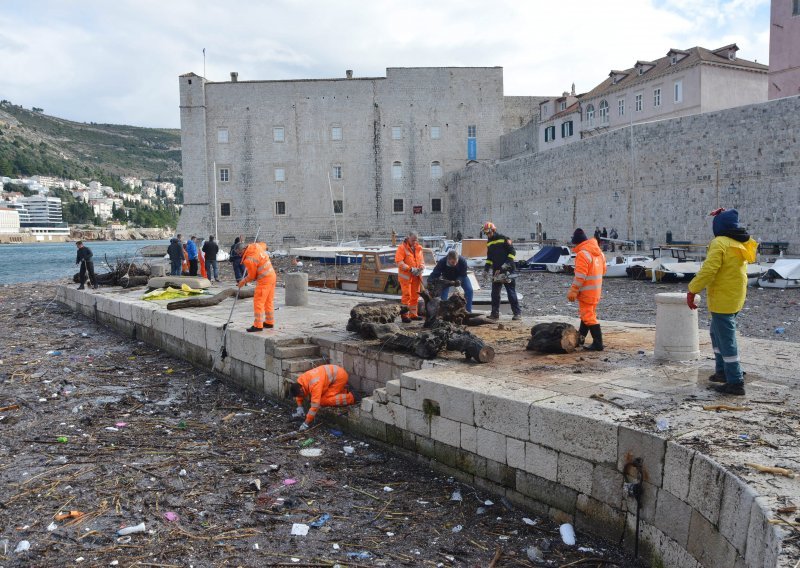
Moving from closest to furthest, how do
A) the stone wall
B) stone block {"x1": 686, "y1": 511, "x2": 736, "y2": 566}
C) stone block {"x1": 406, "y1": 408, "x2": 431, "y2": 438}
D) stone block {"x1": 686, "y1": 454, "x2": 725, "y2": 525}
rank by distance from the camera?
1. stone block {"x1": 686, "y1": 511, "x2": 736, "y2": 566}
2. stone block {"x1": 686, "y1": 454, "x2": 725, "y2": 525}
3. stone block {"x1": 406, "y1": 408, "x2": 431, "y2": 438}
4. the stone wall

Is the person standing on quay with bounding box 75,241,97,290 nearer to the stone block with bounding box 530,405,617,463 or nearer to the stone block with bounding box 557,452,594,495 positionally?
the stone block with bounding box 530,405,617,463

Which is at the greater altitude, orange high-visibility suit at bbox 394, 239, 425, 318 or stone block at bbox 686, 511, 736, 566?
orange high-visibility suit at bbox 394, 239, 425, 318

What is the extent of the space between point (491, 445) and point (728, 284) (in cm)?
218

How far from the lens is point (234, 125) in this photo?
45.7m

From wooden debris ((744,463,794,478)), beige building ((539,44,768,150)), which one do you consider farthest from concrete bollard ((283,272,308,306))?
beige building ((539,44,768,150))

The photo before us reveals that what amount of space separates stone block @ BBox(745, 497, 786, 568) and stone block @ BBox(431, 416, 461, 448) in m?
2.60

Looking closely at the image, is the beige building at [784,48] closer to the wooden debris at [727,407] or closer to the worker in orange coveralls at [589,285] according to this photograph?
the worker in orange coveralls at [589,285]

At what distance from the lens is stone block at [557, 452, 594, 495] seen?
162 inches

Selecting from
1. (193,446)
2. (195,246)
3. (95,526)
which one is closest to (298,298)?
(193,446)

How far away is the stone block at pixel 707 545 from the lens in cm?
304

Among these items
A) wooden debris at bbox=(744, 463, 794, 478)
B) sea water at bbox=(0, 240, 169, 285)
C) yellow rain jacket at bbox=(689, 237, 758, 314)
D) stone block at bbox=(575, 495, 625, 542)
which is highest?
yellow rain jacket at bbox=(689, 237, 758, 314)

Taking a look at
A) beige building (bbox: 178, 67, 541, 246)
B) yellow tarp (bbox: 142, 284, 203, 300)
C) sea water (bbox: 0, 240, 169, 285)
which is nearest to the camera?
yellow tarp (bbox: 142, 284, 203, 300)

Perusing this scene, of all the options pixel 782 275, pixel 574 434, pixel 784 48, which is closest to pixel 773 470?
pixel 574 434

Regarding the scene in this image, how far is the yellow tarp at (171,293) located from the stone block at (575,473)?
11634 mm
